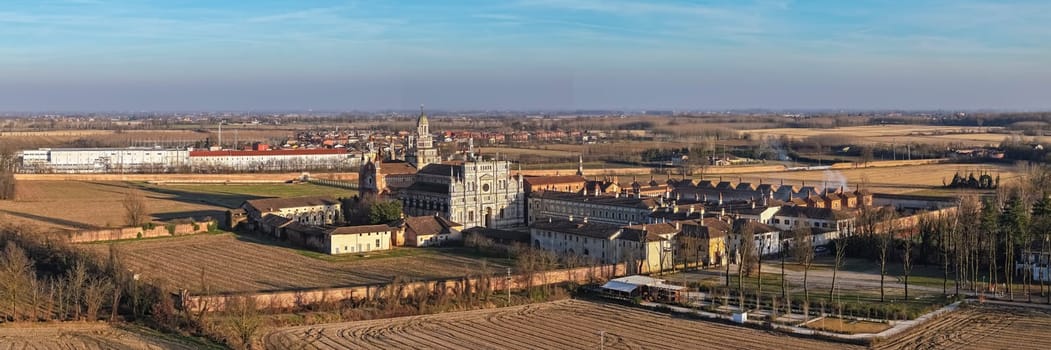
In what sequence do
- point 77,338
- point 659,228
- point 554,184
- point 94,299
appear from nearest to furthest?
point 77,338 < point 94,299 < point 659,228 < point 554,184

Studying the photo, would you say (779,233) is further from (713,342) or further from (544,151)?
(544,151)

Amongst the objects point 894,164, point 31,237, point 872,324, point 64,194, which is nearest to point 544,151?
point 894,164

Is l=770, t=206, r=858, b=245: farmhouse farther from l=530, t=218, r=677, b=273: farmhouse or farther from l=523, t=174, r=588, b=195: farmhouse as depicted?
l=523, t=174, r=588, b=195: farmhouse

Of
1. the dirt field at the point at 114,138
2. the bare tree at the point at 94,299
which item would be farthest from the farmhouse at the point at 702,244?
the dirt field at the point at 114,138

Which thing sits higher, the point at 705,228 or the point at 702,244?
the point at 705,228

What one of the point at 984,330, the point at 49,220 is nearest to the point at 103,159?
the point at 49,220

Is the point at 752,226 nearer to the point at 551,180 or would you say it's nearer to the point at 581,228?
the point at 581,228
